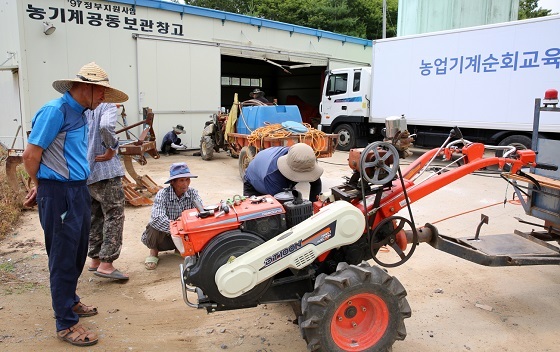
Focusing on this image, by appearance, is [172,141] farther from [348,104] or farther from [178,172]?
[178,172]

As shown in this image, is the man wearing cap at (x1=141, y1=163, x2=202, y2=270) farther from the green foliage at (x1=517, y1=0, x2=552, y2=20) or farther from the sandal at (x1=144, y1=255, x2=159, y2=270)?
the green foliage at (x1=517, y1=0, x2=552, y2=20)

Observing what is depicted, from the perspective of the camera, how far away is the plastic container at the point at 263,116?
8.81 meters

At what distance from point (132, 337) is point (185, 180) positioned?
4.95ft

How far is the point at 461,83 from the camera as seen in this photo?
10.3 metres

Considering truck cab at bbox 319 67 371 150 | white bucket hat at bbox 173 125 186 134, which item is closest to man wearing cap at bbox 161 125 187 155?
white bucket hat at bbox 173 125 186 134

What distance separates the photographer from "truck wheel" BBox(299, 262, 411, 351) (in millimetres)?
2533

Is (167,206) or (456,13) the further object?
(456,13)

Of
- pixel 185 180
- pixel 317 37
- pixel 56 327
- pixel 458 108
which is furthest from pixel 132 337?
pixel 317 37

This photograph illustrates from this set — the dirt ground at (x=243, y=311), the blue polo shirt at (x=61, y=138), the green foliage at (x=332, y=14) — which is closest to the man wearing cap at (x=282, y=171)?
the dirt ground at (x=243, y=311)

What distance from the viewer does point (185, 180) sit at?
4082mm

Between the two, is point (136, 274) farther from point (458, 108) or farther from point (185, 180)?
point (458, 108)

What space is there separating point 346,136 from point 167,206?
9542mm

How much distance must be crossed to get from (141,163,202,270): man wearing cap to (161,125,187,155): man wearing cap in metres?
8.27

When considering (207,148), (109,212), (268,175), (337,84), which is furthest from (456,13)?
(109,212)
